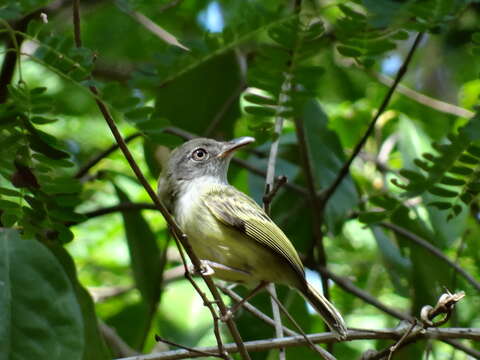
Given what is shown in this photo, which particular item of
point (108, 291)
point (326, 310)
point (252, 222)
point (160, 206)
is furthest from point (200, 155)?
point (108, 291)

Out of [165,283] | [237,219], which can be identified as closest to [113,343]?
[165,283]

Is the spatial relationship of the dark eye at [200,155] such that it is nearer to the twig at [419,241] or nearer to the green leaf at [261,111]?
the green leaf at [261,111]

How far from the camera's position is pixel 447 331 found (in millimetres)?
2984

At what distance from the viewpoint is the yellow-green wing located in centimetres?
343

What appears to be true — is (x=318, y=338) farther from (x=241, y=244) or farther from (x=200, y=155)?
(x=200, y=155)

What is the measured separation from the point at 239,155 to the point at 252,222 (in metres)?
2.36

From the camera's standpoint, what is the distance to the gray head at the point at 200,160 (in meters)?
4.09

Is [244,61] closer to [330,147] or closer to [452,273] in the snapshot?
[330,147]

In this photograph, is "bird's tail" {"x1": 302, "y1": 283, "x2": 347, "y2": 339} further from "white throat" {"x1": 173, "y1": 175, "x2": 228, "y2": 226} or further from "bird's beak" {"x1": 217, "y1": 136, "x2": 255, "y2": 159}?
"bird's beak" {"x1": 217, "y1": 136, "x2": 255, "y2": 159}

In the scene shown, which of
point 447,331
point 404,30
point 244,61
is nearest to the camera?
point 447,331

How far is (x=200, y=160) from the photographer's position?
4.22 meters

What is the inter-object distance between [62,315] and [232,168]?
2.13 metres

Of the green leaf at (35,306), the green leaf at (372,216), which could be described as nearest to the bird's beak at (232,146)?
the green leaf at (372,216)

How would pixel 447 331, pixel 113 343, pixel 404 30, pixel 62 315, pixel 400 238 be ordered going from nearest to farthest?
pixel 447 331
pixel 62 315
pixel 404 30
pixel 113 343
pixel 400 238
